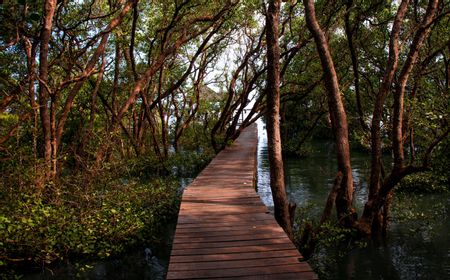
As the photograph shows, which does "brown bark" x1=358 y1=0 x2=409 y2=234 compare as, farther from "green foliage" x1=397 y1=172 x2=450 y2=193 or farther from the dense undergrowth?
the dense undergrowth

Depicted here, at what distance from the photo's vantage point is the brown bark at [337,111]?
7.95m

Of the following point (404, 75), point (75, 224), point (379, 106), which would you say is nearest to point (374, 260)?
point (379, 106)

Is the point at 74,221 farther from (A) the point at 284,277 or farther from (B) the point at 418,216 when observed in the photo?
(B) the point at 418,216

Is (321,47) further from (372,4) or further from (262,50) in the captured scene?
(262,50)

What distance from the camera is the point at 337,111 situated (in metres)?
8.09

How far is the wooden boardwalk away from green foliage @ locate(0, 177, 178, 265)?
1.30 m

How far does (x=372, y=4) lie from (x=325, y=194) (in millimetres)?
6948

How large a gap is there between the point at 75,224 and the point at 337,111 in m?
5.81

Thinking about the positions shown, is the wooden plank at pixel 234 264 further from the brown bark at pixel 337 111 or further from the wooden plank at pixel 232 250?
the brown bark at pixel 337 111

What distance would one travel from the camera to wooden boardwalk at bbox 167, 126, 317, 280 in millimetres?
4660

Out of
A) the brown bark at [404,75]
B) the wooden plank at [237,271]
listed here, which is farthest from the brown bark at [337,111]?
the wooden plank at [237,271]

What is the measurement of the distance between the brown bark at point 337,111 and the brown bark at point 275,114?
0.80m

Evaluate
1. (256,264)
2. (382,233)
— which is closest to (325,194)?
(382,233)

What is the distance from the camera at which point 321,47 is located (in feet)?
26.1
